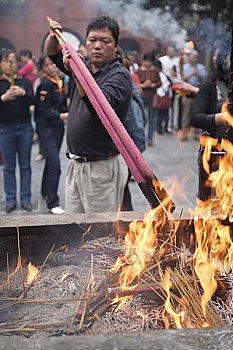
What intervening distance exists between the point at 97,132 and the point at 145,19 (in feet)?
31.4

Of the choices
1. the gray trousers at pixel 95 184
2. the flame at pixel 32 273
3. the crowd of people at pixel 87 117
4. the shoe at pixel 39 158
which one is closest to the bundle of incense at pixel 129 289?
the flame at pixel 32 273

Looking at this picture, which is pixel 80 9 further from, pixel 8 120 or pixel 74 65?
pixel 74 65

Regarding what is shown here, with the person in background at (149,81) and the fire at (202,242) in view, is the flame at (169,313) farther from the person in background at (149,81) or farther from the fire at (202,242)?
the person in background at (149,81)

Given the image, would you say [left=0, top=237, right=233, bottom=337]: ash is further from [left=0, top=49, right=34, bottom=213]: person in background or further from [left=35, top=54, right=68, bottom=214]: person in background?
[left=0, top=49, right=34, bottom=213]: person in background

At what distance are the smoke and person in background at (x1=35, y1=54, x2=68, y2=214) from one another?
4.26 m

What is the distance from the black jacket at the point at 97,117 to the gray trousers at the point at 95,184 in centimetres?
10

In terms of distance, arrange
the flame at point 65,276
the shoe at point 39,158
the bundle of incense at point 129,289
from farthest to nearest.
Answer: the shoe at point 39,158, the flame at point 65,276, the bundle of incense at point 129,289

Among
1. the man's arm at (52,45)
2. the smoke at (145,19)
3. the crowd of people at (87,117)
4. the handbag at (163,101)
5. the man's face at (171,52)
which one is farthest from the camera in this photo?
the handbag at (163,101)

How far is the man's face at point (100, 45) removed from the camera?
263 centimetres

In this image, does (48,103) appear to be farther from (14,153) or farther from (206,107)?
(206,107)

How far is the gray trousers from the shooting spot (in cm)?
284

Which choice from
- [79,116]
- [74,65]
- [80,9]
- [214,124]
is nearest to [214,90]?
[214,124]

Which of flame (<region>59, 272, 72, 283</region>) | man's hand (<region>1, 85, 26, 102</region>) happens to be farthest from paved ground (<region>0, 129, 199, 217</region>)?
flame (<region>59, 272, 72, 283</region>)

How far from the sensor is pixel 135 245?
224 centimetres
